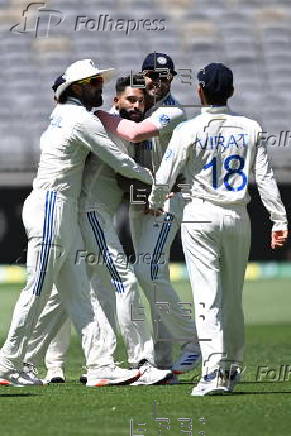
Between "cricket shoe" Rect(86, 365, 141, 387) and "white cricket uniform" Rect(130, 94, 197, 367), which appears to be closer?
"cricket shoe" Rect(86, 365, 141, 387)

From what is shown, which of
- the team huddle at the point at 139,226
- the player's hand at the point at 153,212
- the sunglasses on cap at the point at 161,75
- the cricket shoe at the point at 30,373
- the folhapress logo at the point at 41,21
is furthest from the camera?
the folhapress logo at the point at 41,21

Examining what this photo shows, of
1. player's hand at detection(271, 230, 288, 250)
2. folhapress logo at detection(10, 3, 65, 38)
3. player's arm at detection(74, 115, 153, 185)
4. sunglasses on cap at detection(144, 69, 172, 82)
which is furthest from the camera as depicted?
folhapress logo at detection(10, 3, 65, 38)

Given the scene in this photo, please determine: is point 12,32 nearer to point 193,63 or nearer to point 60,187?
point 193,63

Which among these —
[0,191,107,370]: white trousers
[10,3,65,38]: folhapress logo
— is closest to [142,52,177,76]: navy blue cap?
[0,191,107,370]: white trousers

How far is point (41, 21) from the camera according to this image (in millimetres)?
30125

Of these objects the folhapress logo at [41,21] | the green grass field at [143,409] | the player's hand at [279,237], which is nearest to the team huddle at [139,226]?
the player's hand at [279,237]

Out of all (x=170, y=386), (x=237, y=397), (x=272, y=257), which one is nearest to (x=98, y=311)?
(x=170, y=386)

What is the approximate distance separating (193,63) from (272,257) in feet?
19.9

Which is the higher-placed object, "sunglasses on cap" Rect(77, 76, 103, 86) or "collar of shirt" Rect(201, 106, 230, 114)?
"sunglasses on cap" Rect(77, 76, 103, 86)

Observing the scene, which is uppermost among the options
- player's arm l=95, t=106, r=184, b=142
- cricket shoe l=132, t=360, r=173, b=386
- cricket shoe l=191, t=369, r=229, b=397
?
player's arm l=95, t=106, r=184, b=142

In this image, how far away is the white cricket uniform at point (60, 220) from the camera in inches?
348

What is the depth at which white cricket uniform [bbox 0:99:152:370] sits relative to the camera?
29.0ft

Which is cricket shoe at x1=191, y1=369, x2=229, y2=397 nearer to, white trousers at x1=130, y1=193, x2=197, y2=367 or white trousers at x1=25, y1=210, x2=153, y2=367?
white trousers at x1=25, y1=210, x2=153, y2=367

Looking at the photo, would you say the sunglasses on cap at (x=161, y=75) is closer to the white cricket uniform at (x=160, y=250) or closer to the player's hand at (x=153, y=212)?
the white cricket uniform at (x=160, y=250)
